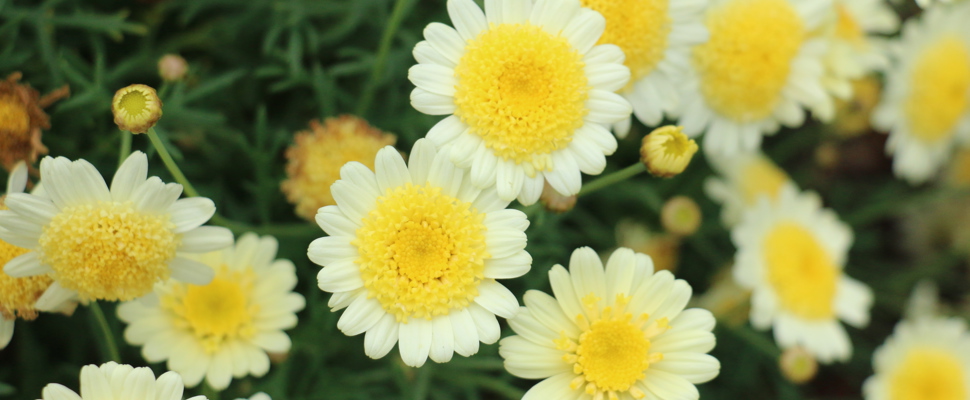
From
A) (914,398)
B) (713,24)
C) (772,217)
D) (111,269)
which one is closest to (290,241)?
(111,269)

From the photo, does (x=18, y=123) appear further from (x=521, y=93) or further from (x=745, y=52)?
(x=745, y=52)

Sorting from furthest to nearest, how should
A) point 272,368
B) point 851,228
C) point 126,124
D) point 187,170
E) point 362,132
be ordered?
point 851,228, point 272,368, point 187,170, point 362,132, point 126,124

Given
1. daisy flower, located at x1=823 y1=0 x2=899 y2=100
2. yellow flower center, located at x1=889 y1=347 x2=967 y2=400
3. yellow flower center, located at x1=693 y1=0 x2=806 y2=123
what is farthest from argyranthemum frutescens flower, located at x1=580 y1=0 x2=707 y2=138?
yellow flower center, located at x1=889 y1=347 x2=967 y2=400

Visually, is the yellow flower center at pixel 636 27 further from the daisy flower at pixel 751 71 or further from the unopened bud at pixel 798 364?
the unopened bud at pixel 798 364

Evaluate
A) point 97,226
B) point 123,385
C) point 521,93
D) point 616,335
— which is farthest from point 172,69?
point 616,335

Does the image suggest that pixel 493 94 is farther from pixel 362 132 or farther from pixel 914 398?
pixel 914 398

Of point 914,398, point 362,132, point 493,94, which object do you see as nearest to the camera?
point 493,94
